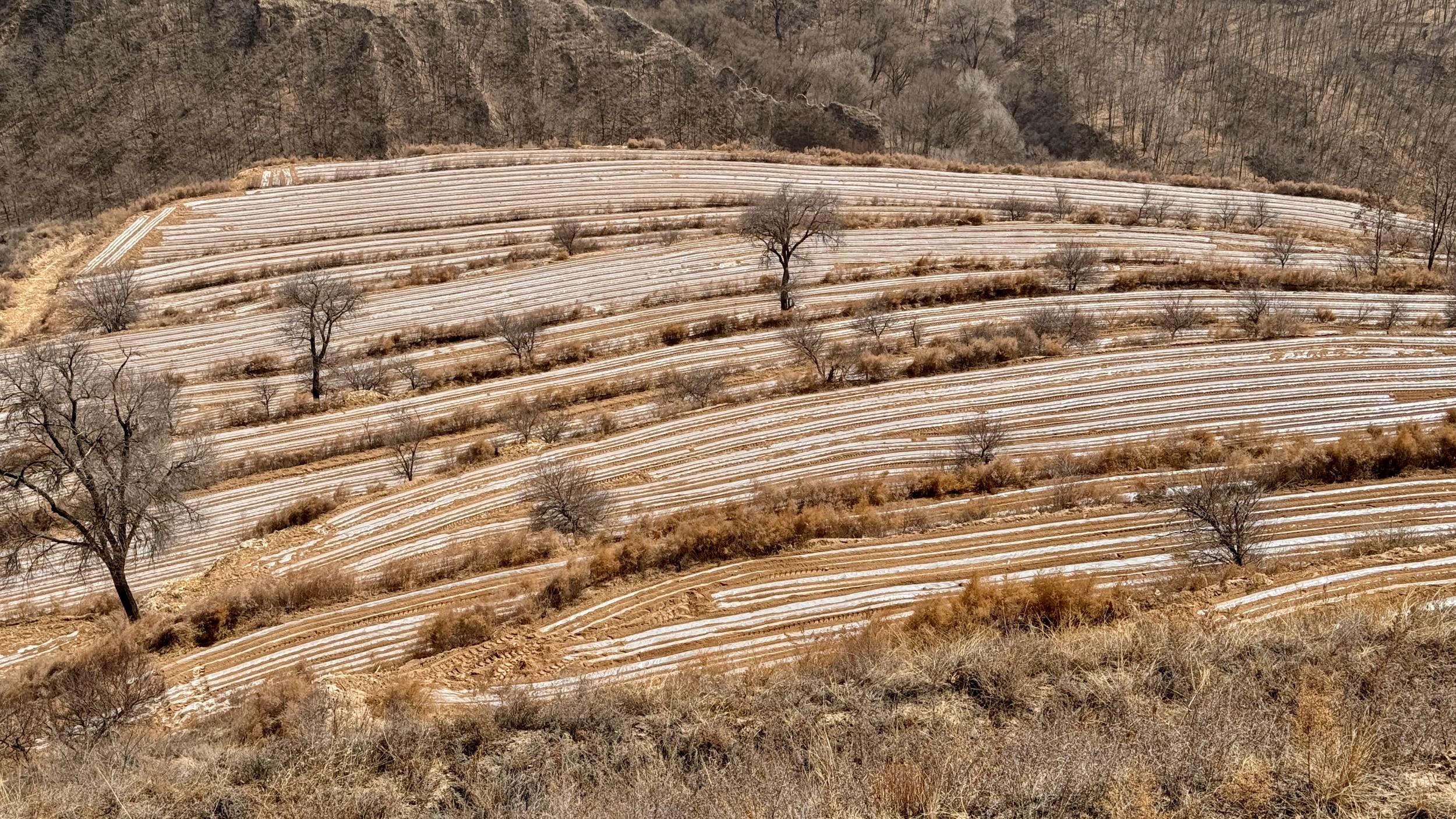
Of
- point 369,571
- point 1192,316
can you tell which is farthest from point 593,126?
point 369,571

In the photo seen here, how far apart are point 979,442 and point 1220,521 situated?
930 centimetres

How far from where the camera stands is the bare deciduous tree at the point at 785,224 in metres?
47.8

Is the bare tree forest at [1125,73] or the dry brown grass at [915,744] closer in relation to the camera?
the dry brown grass at [915,744]

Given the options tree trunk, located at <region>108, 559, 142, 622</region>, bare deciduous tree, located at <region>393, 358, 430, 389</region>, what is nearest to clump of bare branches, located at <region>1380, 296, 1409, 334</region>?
bare deciduous tree, located at <region>393, 358, 430, 389</region>

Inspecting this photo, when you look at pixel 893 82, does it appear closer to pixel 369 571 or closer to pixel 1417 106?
pixel 1417 106

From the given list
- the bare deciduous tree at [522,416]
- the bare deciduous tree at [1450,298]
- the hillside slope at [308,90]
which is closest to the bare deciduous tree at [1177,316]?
the bare deciduous tree at [1450,298]

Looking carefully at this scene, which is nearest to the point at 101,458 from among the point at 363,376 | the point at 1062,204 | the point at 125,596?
the point at 125,596

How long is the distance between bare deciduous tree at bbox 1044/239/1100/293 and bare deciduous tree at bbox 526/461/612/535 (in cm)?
3340

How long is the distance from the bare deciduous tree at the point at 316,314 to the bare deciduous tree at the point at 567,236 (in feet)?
46.0

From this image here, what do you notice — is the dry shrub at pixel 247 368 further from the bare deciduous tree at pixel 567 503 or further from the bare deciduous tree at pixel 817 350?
the bare deciduous tree at pixel 817 350

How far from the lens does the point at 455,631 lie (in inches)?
787

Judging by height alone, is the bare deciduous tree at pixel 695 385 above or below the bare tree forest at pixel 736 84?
below

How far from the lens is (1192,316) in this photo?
42188 millimetres

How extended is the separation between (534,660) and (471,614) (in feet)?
8.57
